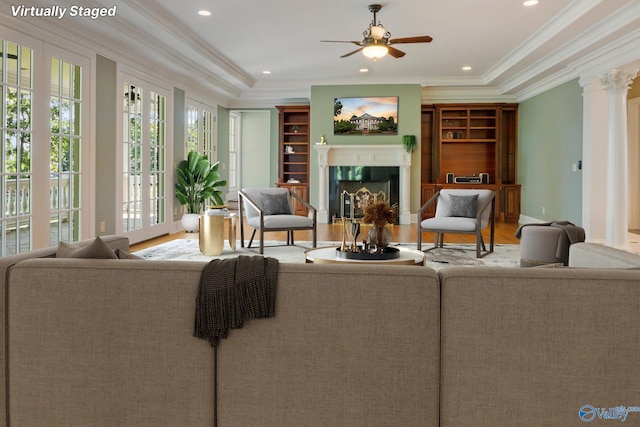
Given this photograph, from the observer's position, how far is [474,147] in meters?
10.8

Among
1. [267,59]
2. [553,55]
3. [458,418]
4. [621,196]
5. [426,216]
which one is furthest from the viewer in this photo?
[426,216]

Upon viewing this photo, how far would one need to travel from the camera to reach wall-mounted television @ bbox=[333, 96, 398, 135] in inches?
396

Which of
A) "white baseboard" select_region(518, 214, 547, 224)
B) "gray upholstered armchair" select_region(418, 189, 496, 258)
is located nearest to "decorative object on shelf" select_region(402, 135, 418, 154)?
"white baseboard" select_region(518, 214, 547, 224)

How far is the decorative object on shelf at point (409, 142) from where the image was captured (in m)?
9.88

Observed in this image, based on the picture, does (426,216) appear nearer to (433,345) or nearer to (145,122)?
(145,122)

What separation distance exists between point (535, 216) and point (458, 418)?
889cm

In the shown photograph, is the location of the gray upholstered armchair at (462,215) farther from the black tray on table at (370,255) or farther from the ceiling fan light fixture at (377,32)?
the black tray on table at (370,255)

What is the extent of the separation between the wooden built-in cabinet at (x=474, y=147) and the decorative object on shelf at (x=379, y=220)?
6.55 m

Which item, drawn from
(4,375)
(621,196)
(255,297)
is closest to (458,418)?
(255,297)

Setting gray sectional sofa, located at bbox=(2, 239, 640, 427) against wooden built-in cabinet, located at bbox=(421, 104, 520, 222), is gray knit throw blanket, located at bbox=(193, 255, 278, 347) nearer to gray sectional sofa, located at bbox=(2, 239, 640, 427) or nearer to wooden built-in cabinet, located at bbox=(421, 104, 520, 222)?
gray sectional sofa, located at bbox=(2, 239, 640, 427)

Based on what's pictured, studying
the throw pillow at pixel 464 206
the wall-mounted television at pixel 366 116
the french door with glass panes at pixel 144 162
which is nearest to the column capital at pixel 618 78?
the throw pillow at pixel 464 206

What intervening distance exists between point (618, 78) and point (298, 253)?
15.0ft

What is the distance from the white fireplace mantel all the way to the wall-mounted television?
32cm

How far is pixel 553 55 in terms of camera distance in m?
7.38
